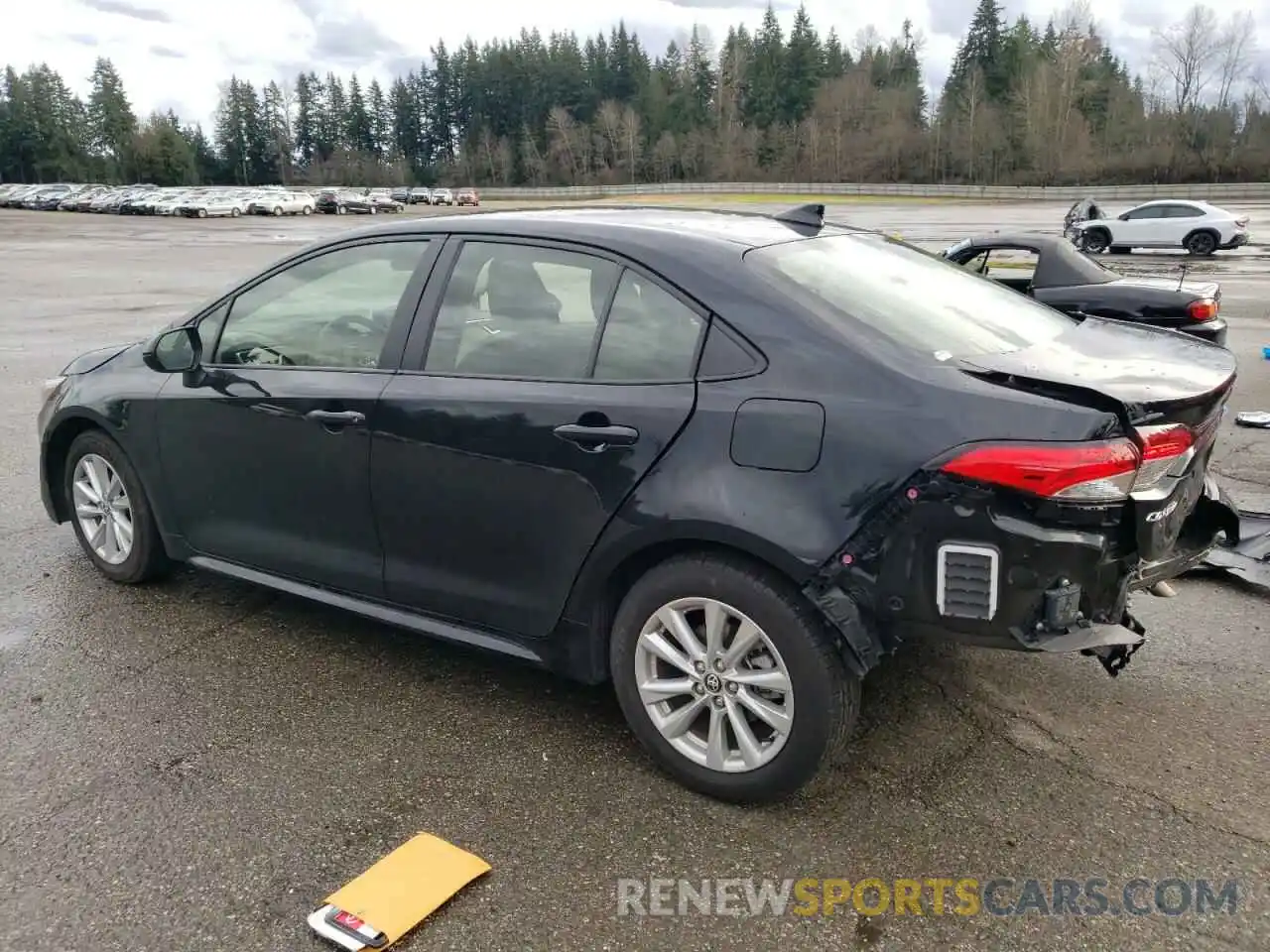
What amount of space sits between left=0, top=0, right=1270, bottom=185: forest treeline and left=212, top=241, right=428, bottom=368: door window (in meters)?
79.4

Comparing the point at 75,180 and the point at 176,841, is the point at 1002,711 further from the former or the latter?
the point at 75,180

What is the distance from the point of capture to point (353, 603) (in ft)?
12.3

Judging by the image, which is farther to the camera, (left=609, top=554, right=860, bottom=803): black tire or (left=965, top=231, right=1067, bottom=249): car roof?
(left=965, top=231, right=1067, bottom=249): car roof

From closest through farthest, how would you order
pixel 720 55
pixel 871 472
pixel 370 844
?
1. pixel 871 472
2. pixel 370 844
3. pixel 720 55

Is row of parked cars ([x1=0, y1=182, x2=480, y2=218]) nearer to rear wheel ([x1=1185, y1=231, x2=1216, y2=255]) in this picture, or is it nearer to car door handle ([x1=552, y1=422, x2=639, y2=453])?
rear wheel ([x1=1185, y1=231, x2=1216, y2=255])

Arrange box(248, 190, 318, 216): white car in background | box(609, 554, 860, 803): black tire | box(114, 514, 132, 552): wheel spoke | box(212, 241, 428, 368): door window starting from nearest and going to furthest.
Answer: box(609, 554, 860, 803): black tire
box(212, 241, 428, 368): door window
box(114, 514, 132, 552): wheel spoke
box(248, 190, 318, 216): white car in background

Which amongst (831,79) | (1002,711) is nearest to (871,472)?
(1002,711)

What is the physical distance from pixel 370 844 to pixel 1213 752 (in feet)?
8.61

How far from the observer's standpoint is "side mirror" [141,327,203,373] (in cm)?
416

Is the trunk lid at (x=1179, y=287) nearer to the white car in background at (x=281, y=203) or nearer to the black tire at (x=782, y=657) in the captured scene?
the black tire at (x=782, y=657)

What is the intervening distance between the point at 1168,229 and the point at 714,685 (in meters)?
27.8

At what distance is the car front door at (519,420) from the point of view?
3051mm

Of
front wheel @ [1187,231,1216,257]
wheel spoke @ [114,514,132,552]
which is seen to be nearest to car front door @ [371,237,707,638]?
wheel spoke @ [114,514,132,552]

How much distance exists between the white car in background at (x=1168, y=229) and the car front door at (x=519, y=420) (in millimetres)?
25479
